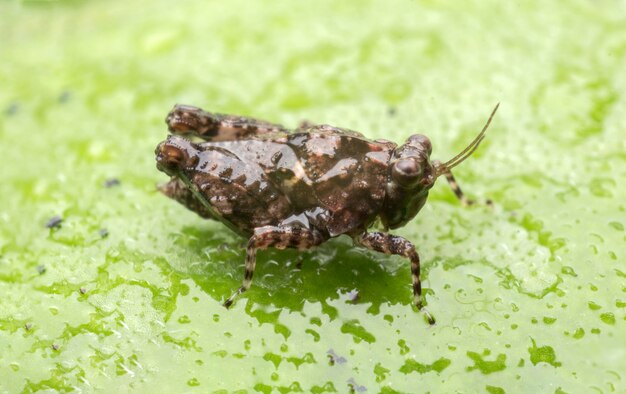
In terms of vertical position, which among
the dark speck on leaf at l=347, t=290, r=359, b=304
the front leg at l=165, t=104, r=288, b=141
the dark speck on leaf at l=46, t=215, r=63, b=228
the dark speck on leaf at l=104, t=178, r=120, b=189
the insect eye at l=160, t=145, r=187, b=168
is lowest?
the dark speck on leaf at l=347, t=290, r=359, b=304

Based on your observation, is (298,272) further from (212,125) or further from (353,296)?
(212,125)

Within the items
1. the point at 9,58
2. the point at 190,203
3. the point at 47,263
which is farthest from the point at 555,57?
the point at 9,58

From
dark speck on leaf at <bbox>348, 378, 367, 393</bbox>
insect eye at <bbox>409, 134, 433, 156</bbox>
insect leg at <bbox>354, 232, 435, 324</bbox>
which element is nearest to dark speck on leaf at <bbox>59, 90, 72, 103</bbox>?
insect leg at <bbox>354, 232, 435, 324</bbox>

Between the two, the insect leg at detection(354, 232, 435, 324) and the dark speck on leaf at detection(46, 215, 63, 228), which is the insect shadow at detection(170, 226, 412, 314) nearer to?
the insect leg at detection(354, 232, 435, 324)

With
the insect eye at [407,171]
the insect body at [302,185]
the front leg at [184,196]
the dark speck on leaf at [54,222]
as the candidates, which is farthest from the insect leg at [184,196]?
the insect eye at [407,171]

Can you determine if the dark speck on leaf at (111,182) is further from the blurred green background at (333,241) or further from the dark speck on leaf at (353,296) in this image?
the dark speck on leaf at (353,296)
